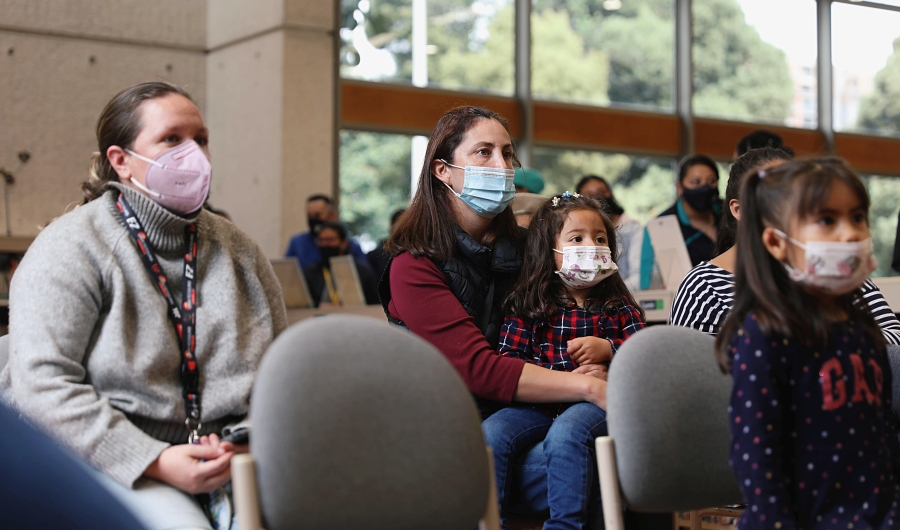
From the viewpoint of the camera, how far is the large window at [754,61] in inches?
441

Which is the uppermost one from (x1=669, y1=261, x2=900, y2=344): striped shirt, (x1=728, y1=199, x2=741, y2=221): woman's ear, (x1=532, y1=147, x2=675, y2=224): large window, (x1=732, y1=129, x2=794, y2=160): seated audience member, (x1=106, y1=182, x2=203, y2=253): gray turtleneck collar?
(x1=532, y1=147, x2=675, y2=224): large window

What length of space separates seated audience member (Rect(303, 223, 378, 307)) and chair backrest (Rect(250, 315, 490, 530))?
13.5ft

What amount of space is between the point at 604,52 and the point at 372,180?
320 centimetres

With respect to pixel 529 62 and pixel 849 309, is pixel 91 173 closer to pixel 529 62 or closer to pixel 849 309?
pixel 849 309

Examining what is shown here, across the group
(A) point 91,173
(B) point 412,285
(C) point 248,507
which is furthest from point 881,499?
(A) point 91,173

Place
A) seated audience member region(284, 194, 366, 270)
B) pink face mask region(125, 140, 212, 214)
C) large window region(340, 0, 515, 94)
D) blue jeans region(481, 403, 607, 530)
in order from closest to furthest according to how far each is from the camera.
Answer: pink face mask region(125, 140, 212, 214)
blue jeans region(481, 403, 607, 530)
seated audience member region(284, 194, 366, 270)
large window region(340, 0, 515, 94)

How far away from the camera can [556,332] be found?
254cm

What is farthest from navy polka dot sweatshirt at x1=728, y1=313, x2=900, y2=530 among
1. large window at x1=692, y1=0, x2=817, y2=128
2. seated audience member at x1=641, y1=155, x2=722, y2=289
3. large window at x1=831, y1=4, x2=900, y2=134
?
large window at x1=831, y1=4, x2=900, y2=134

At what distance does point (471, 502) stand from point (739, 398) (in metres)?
0.49

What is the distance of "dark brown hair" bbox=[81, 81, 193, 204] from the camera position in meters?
2.04

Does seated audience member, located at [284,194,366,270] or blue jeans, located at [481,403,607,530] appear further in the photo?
seated audience member, located at [284,194,366,270]

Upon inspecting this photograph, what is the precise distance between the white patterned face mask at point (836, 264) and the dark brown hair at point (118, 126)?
1327 millimetres

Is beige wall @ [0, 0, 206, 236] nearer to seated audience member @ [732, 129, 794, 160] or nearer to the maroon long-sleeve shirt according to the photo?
seated audience member @ [732, 129, 794, 160]

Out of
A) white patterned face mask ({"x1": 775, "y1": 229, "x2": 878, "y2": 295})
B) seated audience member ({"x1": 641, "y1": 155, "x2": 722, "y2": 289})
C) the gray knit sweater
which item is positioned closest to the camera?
white patterned face mask ({"x1": 775, "y1": 229, "x2": 878, "y2": 295})
